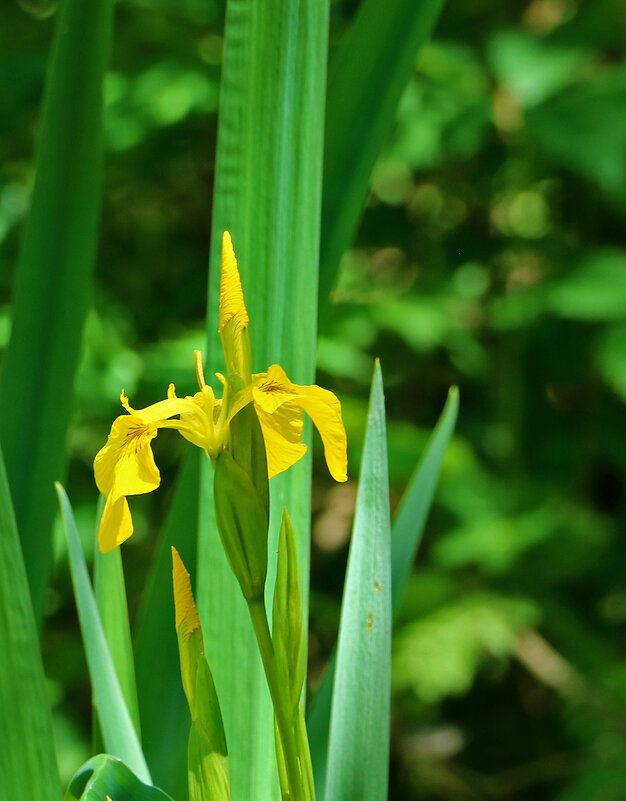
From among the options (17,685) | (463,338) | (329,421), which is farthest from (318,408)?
(463,338)

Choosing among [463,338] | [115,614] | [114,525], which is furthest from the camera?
[463,338]

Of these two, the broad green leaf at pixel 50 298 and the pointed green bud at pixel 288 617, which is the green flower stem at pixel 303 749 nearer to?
the pointed green bud at pixel 288 617

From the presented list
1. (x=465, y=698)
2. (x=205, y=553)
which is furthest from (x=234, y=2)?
(x=465, y=698)

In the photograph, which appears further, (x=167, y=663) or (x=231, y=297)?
(x=167, y=663)

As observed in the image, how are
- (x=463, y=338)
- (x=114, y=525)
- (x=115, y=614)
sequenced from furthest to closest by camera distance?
(x=463, y=338) < (x=115, y=614) < (x=114, y=525)

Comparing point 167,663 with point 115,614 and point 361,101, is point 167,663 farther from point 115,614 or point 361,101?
point 361,101

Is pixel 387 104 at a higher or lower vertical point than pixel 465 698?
higher

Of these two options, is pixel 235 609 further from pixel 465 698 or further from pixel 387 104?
pixel 465 698

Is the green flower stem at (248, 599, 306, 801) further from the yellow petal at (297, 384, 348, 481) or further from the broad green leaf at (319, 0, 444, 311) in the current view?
the broad green leaf at (319, 0, 444, 311)
